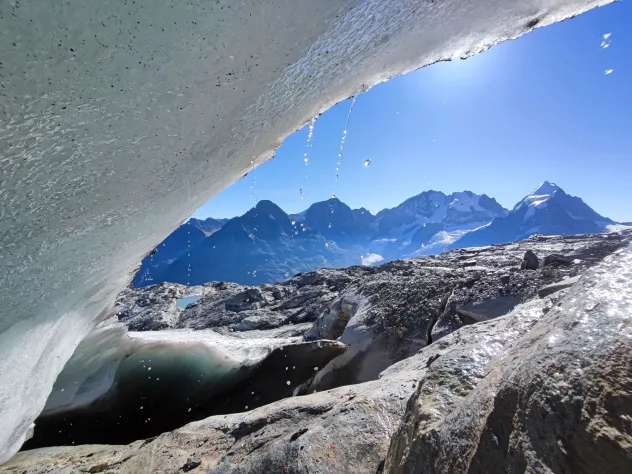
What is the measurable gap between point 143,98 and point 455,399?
3.54 m

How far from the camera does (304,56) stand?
3.34 metres

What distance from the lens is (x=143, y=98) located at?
8.78ft

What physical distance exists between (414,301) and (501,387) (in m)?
7.87

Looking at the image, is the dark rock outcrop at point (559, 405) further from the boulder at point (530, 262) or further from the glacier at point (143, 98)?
the boulder at point (530, 262)

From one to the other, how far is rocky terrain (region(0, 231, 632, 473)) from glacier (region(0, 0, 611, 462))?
114 inches

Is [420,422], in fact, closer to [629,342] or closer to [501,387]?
[501,387]

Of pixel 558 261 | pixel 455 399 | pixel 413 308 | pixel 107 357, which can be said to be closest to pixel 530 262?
pixel 558 261

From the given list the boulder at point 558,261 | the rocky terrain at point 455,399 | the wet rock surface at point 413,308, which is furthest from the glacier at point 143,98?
the boulder at point 558,261

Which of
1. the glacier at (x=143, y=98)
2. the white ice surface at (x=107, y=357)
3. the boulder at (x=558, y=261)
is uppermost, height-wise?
the glacier at (x=143, y=98)

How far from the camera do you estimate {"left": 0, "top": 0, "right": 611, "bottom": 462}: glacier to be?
A: 2105 mm

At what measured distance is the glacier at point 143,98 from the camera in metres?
2.11

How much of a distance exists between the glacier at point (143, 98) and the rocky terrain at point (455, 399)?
2.90 m

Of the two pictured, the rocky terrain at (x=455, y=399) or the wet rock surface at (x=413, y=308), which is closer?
the rocky terrain at (x=455, y=399)

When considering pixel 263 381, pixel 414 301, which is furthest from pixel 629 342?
pixel 263 381
